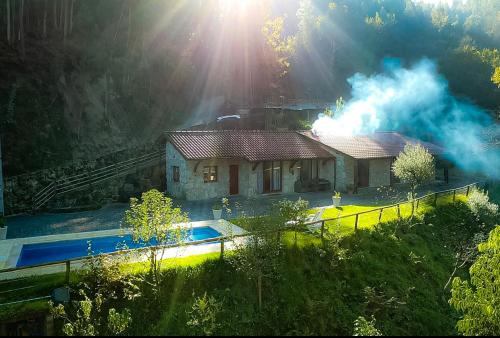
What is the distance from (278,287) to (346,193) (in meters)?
17.5

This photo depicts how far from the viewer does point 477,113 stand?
6650 centimetres

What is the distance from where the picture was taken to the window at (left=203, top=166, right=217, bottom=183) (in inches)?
1019

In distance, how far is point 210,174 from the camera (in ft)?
85.7

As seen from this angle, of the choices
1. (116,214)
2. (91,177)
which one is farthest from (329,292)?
(91,177)

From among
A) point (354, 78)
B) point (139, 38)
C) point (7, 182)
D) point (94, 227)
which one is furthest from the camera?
point (354, 78)

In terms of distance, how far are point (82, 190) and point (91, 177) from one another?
167cm

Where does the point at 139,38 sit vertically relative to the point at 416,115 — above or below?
above

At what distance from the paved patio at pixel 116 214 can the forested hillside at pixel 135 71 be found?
7941 mm

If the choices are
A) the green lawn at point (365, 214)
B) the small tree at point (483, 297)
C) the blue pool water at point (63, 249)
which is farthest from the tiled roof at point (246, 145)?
the small tree at point (483, 297)

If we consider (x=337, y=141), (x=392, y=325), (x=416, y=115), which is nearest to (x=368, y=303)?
(x=392, y=325)

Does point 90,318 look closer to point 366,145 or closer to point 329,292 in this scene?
point 329,292

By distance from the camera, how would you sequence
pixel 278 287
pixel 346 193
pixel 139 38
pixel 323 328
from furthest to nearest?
pixel 139 38 → pixel 346 193 → pixel 278 287 → pixel 323 328

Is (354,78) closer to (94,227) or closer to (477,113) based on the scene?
(477,113)

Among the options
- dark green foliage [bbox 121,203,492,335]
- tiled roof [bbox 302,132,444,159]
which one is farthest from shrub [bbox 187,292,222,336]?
tiled roof [bbox 302,132,444,159]
